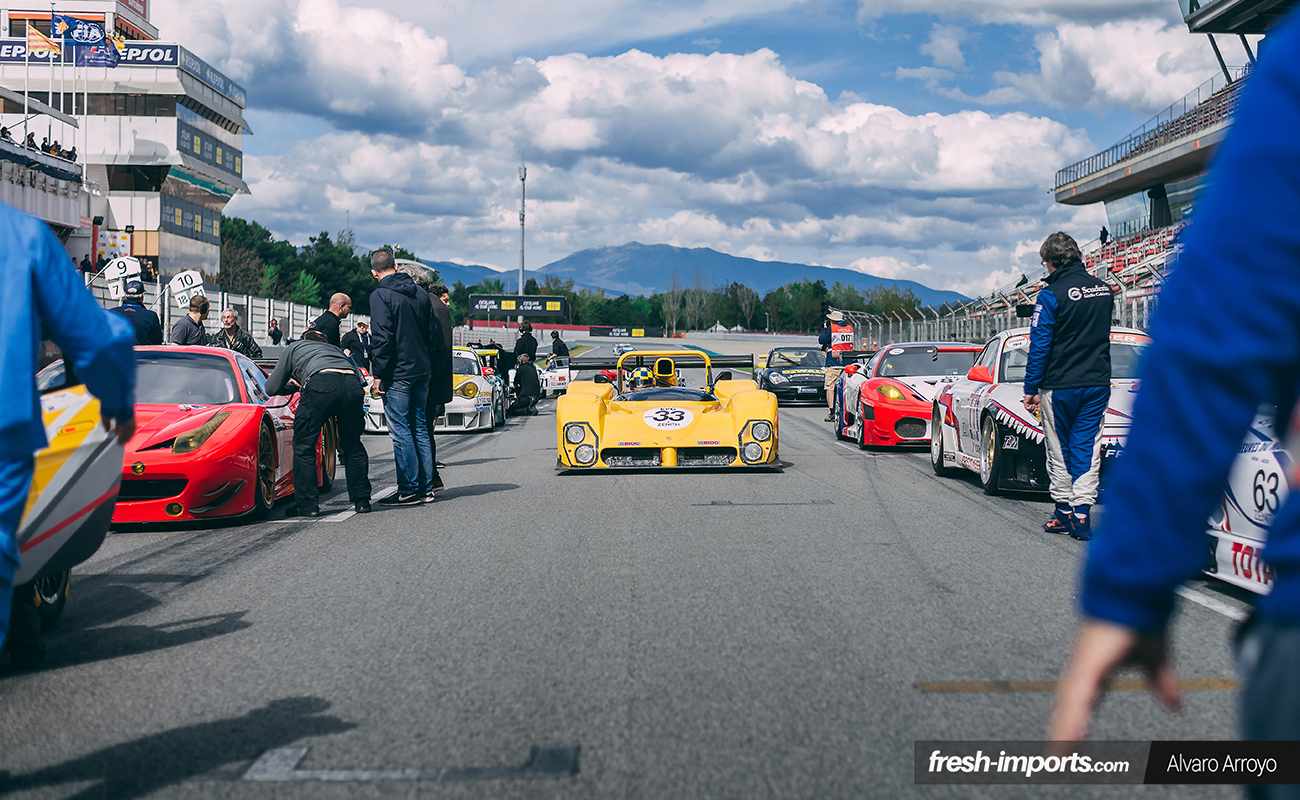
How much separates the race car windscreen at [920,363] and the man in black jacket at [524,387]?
922 cm

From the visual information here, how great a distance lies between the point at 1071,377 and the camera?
22.8ft

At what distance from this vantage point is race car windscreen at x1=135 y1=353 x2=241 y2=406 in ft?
26.4

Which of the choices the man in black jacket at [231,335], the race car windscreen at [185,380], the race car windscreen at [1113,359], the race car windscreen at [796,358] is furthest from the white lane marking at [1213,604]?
the race car windscreen at [796,358]

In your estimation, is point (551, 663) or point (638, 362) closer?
point (551, 663)

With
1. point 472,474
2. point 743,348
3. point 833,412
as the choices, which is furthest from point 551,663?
point 743,348

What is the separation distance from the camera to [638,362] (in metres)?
13.6

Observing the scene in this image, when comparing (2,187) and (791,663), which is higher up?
(2,187)

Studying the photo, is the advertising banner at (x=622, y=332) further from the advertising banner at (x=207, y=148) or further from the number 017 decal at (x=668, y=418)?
the number 017 decal at (x=668, y=418)

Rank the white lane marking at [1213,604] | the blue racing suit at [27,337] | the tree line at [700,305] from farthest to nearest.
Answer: the tree line at [700,305] < the white lane marking at [1213,604] < the blue racing suit at [27,337]

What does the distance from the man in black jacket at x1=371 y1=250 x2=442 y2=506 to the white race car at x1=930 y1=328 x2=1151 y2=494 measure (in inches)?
169

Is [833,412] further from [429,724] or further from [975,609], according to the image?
[429,724]

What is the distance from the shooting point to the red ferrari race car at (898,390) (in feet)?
Result: 42.5

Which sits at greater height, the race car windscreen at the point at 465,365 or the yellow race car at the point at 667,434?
the race car windscreen at the point at 465,365

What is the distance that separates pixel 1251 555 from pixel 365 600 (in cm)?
392
